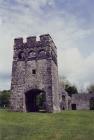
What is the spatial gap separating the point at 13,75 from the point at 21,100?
11.2 ft

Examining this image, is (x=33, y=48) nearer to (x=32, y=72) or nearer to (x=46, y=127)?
(x=32, y=72)

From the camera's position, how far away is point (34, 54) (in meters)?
37.5

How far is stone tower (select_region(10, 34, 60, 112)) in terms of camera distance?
36.1 meters

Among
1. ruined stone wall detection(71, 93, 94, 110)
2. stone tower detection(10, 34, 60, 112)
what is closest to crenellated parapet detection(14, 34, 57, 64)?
stone tower detection(10, 34, 60, 112)

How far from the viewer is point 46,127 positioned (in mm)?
25062

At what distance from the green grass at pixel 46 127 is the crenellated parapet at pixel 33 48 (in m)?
9.09

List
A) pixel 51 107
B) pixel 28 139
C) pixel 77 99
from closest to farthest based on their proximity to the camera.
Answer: pixel 28 139 < pixel 51 107 < pixel 77 99

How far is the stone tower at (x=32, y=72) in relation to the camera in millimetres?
36094

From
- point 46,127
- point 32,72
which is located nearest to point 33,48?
point 32,72

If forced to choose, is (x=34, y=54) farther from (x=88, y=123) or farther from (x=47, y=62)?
(x=88, y=123)

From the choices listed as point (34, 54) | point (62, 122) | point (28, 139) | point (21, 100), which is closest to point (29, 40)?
point (34, 54)

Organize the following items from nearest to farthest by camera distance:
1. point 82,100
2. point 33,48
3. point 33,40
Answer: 1. point 33,48
2. point 33,40
3. point 82,100

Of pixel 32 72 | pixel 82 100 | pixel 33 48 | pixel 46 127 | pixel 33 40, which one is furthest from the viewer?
pixel 82 100

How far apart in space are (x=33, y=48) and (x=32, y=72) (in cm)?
309
